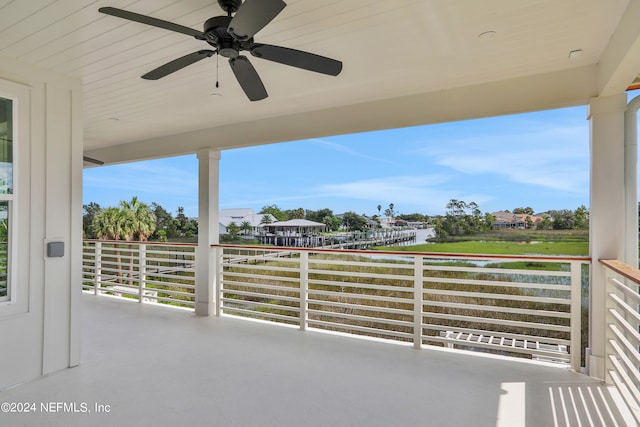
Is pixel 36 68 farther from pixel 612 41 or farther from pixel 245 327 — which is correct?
pixel 612 41

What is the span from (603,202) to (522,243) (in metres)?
3.67

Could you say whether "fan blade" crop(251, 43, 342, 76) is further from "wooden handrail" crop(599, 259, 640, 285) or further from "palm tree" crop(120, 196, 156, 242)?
"palm tree" crop(120, 196, 156, 242)

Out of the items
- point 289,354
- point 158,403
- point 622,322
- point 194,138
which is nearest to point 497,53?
point 622,322

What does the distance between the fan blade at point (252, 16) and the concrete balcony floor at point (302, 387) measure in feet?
6.69

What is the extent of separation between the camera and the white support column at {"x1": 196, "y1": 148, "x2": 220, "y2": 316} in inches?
176

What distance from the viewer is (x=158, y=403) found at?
2.24m

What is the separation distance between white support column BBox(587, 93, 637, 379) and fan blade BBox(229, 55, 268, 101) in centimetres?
246

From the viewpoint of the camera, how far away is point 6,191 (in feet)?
8.02

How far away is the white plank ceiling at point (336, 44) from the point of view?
1916 mm

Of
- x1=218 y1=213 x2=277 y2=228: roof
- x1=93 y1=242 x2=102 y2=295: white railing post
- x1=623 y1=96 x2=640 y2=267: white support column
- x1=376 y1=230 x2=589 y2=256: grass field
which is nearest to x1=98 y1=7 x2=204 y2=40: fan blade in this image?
x1=623 y1=96 x2=640 y2=267: white support column

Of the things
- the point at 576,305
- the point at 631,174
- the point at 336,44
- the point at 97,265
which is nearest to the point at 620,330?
the point at 576,305

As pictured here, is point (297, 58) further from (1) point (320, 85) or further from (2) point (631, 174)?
(2) point (631, 174)

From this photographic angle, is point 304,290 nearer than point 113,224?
Yes

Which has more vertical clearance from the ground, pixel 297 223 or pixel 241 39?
pixel 241 39
